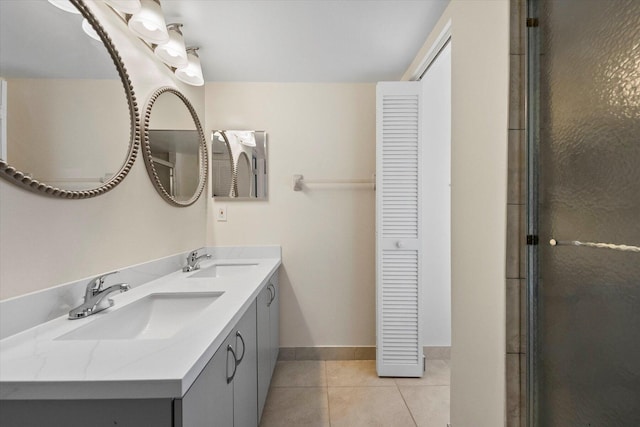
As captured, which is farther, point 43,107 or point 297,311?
point 297,311

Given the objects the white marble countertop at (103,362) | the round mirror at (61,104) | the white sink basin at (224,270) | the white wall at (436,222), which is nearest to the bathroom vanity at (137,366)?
the white marble countertop at (103,362)

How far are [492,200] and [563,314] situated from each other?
432mm

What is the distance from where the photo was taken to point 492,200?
1092 mm

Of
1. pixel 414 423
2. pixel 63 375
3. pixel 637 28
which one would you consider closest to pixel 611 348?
pixel 637 28

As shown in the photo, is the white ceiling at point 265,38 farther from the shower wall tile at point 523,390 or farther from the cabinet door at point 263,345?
the shower wall tile at point 523,390

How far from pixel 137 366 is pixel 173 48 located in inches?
64.8

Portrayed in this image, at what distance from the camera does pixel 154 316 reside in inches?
49.9

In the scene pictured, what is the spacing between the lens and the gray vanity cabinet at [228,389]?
2.34 ft

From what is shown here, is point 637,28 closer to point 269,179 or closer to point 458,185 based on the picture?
point 458,185

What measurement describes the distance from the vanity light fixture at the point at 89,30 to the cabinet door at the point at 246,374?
1.36 meters

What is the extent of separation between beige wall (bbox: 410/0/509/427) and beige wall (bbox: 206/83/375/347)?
1045mm

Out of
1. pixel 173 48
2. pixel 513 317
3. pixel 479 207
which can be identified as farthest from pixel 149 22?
pixel 513 317

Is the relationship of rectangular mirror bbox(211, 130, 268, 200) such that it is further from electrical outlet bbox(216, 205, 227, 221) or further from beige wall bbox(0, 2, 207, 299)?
beige wall bbox(0, 2, 207, 299)

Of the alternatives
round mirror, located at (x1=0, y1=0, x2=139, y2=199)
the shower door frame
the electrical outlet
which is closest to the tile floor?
the shower door frame
